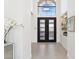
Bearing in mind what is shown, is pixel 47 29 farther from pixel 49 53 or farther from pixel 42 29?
pixel 49 53

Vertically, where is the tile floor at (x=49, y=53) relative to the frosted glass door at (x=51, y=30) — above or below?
below

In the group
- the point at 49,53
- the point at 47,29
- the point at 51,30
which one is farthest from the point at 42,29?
the point at 49,53

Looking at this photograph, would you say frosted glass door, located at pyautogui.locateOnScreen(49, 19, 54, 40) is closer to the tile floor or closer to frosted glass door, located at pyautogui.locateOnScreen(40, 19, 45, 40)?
frosted glass door, located at pyautogui.locateOnScreen(40, 19, 45, 40)

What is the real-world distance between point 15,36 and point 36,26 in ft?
37.1

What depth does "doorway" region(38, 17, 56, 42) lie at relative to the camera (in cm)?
1661

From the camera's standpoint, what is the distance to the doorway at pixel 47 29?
16.6 meters

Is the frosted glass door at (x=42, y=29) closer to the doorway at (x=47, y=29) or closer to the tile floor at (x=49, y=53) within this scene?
the doorway at (x=47, y=29)

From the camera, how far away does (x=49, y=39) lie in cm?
1667

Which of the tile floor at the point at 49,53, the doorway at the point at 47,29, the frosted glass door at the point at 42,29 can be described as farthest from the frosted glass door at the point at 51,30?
the tile floor at the point at 49,53

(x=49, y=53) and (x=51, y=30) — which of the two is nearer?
(x=49, y=53)

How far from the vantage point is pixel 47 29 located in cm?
1667

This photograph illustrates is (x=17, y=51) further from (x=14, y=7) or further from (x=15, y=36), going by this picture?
(x=14, y=7)
